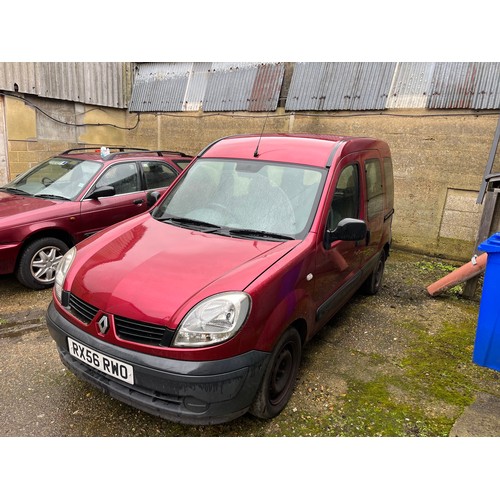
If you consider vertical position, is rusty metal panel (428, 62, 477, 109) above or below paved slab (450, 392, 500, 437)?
above

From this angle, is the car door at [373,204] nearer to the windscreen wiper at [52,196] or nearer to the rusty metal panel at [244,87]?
the windscreen wiper at [52,196]

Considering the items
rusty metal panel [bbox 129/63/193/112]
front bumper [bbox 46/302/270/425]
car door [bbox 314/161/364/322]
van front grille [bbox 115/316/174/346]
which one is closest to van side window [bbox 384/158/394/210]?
car door [bbox 314/161/364/322]

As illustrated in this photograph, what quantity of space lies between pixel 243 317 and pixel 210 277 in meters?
0.34

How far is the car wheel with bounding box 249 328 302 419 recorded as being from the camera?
247 centimetres

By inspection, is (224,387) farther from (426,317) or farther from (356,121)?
(356,121)

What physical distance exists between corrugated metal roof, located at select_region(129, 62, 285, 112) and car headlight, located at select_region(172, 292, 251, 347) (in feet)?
21.7

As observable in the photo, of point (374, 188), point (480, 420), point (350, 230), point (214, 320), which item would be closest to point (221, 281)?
point (214, 320)

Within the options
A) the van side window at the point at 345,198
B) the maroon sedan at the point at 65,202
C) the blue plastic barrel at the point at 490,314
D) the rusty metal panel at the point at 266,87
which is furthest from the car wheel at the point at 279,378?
the rusty metal panel at the point at 266,87

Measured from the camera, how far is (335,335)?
403 cm

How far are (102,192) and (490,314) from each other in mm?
4565

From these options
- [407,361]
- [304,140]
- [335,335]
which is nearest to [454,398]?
[407,361]

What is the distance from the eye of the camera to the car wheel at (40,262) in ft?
15.0

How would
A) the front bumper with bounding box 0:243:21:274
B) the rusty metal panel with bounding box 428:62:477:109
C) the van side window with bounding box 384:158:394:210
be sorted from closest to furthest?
1. the front bumper with bounding box 0:243:21:274
2. the van side window with bounding box 384:158:394:210
3. the rusty metal panel with bounding box 428:62:477:109

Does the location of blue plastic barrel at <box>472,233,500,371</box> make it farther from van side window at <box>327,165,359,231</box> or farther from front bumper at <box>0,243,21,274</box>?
front bumper at <box>0,243,21,274</box>
